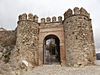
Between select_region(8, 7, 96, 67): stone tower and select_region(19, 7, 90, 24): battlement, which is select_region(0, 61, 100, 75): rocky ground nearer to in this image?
select_region(8, 7, 96, 67): stone tower

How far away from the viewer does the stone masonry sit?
47.6 feet

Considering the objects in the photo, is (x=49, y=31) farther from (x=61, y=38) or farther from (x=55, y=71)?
(x=55, y=71)

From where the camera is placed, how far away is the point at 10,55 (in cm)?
1647

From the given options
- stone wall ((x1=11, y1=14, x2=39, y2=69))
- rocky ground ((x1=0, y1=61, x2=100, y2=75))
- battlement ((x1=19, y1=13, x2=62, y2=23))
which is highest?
battlement ((x1=19, y1=13, x2=62, y2=23))

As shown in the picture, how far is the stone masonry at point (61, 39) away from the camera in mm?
14516

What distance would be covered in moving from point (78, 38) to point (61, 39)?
178 cm

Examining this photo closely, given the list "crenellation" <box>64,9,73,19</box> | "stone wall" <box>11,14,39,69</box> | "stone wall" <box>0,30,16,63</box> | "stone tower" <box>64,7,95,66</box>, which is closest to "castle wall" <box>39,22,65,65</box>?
"stone wall" <box>11,14,39,69</box>

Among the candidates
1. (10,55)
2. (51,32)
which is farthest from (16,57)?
(51,32)

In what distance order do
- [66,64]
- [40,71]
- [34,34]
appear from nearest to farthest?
[40,71] < [66,64] < [34,34]

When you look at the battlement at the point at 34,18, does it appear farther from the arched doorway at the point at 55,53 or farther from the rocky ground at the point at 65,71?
the rocky ground at the point at 65,71

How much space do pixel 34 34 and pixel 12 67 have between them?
11.3 ft

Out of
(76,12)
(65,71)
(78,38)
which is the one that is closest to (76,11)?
(76,12)

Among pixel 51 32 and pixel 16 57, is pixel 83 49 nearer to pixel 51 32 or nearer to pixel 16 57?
pixel 51 32

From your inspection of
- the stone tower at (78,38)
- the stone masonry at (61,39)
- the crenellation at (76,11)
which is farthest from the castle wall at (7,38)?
the crenellation at (76,11)
